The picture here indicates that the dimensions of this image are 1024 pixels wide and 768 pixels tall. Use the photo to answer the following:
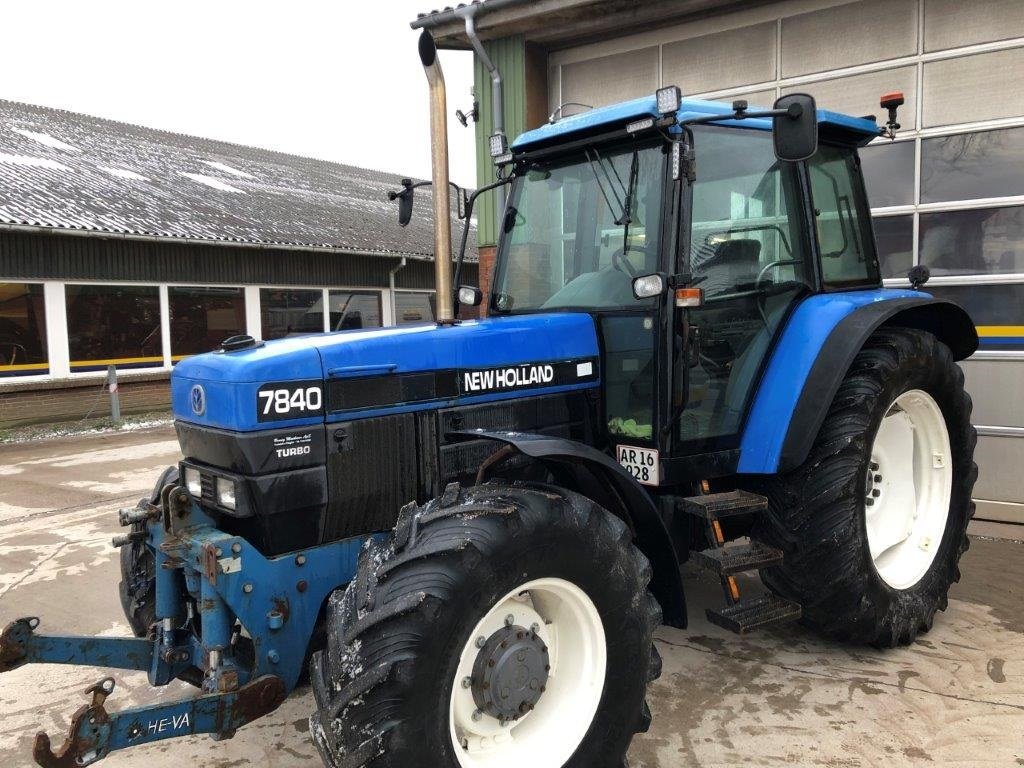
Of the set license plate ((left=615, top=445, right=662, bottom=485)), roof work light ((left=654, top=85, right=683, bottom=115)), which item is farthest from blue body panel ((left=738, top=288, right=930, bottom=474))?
roof work light ((left=654, top=85, right=683, bottom=115))

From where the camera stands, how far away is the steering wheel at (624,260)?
3222mm

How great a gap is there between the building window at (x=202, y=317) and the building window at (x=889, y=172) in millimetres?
10299

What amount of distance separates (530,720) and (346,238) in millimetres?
14301

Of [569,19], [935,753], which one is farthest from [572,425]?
[569,19]

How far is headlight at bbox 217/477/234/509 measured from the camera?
2.63 metres

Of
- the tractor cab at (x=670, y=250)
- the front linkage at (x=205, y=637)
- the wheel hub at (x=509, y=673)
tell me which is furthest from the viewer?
the tractor cab at (x=670, y=250)

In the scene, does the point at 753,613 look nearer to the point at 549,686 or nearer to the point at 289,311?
the point at 549,686

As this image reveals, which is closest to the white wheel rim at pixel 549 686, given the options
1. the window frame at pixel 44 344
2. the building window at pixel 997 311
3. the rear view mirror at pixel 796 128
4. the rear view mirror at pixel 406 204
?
the rear view mirror at pixel 796 128

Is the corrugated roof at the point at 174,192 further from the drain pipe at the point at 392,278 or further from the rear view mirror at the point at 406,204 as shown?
the rear view mirror at the point at 406,204

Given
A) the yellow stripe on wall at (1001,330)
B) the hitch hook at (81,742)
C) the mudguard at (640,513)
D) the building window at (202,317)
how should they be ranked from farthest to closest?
1. the building window at (202,317)
2. the yellow stripe on wall at (1001,330)
3. the mudguard at (640,513)
4. the hitch hook at (81,742)

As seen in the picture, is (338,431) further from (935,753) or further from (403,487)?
A: (935,753)

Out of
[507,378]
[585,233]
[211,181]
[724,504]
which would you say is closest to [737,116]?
[585,233]

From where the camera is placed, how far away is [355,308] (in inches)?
637

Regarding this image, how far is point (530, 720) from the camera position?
2547 millimetres
